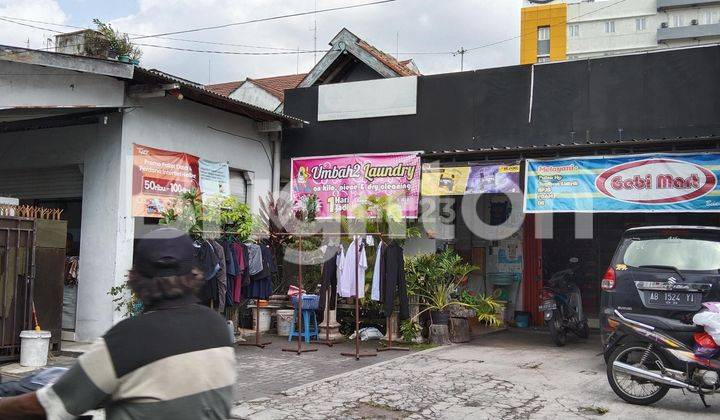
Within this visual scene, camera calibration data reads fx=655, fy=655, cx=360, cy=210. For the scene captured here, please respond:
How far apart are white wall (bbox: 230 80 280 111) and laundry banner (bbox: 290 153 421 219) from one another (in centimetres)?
893

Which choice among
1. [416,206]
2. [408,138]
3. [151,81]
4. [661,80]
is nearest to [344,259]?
[416,206]

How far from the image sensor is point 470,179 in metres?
11.3

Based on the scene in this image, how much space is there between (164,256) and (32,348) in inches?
300

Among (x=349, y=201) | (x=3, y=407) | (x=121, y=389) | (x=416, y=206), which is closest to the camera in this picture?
(x=121, y=389)

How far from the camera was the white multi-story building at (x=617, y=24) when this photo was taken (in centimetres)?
5200

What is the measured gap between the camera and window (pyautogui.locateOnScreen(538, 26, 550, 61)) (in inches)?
2058

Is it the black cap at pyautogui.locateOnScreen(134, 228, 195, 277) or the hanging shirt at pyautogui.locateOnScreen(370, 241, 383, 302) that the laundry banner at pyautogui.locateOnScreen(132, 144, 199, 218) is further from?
the black cap at pyautogui.locateOnScreen(134, 228, 195, 277)

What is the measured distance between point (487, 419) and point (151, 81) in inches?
288

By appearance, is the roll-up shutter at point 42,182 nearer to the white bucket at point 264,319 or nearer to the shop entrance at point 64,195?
the shop entrance at point 64,195

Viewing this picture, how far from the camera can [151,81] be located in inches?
407

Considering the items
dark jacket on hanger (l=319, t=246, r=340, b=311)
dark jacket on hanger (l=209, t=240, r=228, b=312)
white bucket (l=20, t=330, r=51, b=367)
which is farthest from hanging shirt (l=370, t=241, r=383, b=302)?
white bucket (l=20, t=330, r=51, b=367)

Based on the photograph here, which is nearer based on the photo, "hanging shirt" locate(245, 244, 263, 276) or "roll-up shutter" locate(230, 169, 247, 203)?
"hanging shirt" locate(245, 244, 263, 276)

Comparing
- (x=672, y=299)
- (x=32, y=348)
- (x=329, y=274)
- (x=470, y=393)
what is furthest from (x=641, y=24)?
(x=32, y=348)

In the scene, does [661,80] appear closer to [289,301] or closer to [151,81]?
[289,301]
